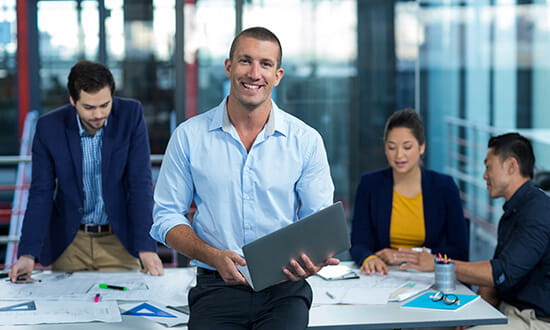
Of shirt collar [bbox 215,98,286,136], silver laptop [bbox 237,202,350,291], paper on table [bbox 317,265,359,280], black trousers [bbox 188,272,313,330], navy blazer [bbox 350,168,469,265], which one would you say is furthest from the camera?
navy blazer [bbox 350,168,469,265]

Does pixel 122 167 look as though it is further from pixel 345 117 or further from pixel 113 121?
pixel 345 117

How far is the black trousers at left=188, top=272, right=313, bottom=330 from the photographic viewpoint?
2.07 m

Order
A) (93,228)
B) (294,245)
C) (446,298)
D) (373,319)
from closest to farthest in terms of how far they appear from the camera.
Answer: (294,245), (373,319), (446,298), (93,228)

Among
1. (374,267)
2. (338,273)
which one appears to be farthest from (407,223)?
(338,273)

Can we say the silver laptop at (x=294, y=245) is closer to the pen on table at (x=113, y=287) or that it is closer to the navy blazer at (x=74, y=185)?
the pen on table at (x=113, y=287)

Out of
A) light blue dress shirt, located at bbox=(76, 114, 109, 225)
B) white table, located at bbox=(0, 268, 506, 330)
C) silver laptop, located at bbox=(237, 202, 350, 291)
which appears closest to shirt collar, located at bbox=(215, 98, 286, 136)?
silver laptop, located at bbox=(237, 202, 350, 291)

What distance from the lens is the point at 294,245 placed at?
1.99 metres

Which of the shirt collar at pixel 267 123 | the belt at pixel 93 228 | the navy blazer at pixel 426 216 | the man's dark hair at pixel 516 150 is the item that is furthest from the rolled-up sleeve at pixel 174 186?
the man's dark hair at pixel 516 150

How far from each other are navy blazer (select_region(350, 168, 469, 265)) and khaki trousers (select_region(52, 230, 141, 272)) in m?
0.90

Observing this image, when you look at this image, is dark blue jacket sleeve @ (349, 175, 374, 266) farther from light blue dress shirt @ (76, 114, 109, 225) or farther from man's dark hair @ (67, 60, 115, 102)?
man's dark hair @ (67, 60, 115, 102)

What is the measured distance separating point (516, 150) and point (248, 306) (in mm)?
1241

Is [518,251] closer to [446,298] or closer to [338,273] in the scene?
[446,298]

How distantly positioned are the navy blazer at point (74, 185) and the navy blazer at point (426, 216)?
858mm

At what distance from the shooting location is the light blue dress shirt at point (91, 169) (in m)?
2.83
